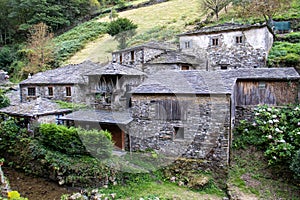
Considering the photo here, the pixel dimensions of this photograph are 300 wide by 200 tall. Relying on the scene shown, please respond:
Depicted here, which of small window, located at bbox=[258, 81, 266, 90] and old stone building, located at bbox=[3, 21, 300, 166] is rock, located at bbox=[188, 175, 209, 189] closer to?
old stone building, located at bbox=[3, 21, 300, 166]

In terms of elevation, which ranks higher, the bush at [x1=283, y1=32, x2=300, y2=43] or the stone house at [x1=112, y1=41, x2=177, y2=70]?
the bush at [x1=283, y1=32, x2=300, y2=43]

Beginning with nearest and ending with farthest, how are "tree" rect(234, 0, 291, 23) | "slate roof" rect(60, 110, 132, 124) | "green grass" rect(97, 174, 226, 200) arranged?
"green grass" rect(97, 174, 226, 200), "slate roof" rect(60, 110, 132, 124), "tree" rect(234, 0, 291, 23)

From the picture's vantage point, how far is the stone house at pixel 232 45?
808 inches

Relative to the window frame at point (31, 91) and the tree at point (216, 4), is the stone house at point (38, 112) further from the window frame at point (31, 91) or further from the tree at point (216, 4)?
the tree at point (216, 4)

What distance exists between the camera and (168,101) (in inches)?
535

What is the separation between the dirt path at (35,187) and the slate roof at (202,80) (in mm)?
6534

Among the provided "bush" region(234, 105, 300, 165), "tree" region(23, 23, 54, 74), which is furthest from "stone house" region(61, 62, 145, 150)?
"tree" region(23, 23, 54, 74)

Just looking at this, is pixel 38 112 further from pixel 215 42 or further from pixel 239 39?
pixel 239 39

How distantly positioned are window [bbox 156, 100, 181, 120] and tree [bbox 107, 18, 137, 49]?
2415 cm

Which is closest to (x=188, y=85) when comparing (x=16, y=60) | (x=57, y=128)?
(x=57, y=128)

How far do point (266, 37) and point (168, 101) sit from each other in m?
12.5

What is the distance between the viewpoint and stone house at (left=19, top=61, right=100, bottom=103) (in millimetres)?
21281

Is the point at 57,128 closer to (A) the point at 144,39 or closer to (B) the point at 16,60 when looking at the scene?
(A) the point at 144,39

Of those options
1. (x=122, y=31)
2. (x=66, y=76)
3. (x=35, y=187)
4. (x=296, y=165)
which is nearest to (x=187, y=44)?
(x=66, y=76)
